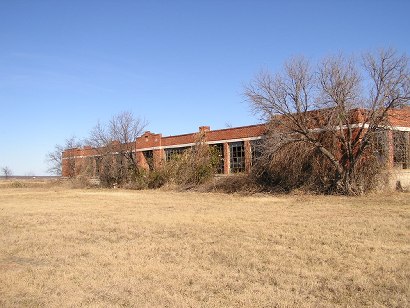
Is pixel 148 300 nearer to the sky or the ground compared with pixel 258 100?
nearer to the ground

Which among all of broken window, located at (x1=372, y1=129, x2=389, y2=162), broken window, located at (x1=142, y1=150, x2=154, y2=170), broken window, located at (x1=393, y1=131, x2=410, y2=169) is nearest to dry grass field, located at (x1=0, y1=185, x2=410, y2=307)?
broken window, located at (x1=372, y1=129, x2=389, y2=162)

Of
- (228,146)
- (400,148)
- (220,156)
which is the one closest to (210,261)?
(400,148)

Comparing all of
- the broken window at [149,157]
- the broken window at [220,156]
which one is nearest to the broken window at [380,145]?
the broken window at [220,156]

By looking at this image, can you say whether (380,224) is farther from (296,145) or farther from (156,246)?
(296,145)

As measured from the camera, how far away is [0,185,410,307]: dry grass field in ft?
22.2

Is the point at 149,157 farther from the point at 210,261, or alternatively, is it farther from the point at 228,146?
the point at 210,261

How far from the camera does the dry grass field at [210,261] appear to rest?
6.77 m

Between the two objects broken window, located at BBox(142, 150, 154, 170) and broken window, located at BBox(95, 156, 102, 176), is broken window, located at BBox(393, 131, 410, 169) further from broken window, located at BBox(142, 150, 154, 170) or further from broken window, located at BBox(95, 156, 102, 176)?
broken window, located at BBox(95, 156, 102, 176)

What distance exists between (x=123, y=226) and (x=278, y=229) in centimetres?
506

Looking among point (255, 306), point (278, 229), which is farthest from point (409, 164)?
point (255, 306)

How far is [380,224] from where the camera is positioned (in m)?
13.0

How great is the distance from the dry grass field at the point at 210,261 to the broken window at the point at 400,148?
9.03 metres

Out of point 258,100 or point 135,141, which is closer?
point 258,100

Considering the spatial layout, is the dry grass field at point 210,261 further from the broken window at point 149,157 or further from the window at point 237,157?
Result: the broken window at point 149,157
